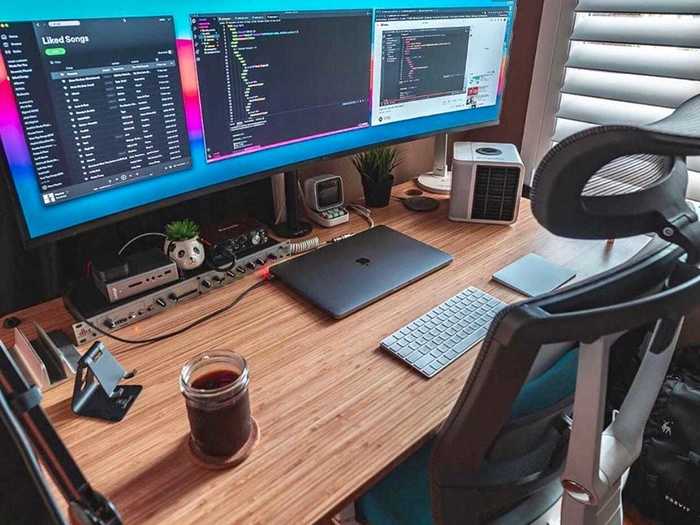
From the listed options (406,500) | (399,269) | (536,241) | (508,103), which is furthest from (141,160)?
(508,103)

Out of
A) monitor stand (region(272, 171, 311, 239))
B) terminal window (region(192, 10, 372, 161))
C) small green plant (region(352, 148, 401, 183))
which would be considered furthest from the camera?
small green plant (region(352, 148, 401, 183))

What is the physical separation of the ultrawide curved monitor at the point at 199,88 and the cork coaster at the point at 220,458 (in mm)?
423

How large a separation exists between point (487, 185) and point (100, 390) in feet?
3.15

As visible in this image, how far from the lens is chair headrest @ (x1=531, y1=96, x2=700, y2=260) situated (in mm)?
445

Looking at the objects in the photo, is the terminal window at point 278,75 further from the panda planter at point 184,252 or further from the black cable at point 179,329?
the black cable at point 179,329

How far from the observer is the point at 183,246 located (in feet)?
3.20

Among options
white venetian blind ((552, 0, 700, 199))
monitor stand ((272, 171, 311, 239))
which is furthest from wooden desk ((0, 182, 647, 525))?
white venetian blind ((552, 0, 700, 199))

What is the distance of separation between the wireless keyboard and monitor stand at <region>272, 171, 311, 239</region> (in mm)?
429

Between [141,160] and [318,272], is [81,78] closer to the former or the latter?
[141,160]

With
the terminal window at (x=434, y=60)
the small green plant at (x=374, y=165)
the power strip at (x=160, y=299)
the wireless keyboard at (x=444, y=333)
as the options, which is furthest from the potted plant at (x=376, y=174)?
the wireless keyboard at (x=444, y=333)

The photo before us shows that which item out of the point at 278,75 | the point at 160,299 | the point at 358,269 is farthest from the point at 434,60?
the point at 160,299

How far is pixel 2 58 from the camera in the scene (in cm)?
71

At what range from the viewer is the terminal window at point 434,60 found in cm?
121

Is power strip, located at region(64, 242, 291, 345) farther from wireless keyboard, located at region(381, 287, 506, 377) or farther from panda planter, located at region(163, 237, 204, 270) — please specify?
wireless keyboard, located at region(381, 287, 506, 377)
